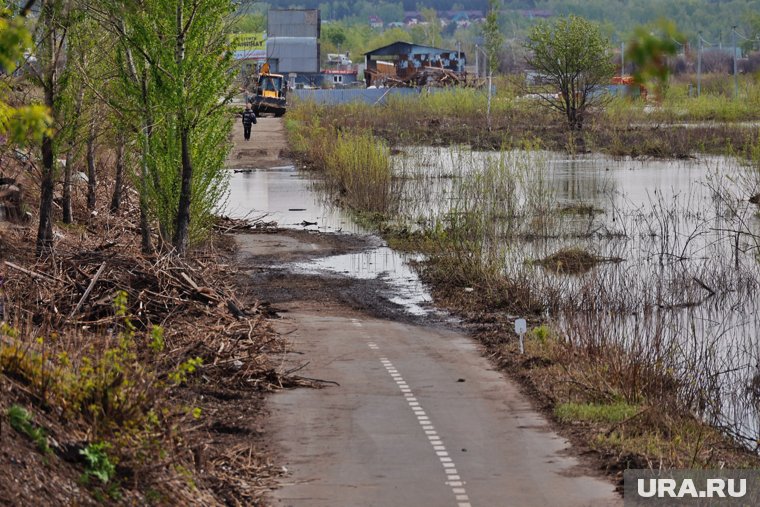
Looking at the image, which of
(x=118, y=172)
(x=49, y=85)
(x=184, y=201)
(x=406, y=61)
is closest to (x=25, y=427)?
(x=184, y=201)

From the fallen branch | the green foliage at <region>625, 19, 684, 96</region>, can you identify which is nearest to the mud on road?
the fallen branch

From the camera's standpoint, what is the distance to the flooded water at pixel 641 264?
56.6 ft

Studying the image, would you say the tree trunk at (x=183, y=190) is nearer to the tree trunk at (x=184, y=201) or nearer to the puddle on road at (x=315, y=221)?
the tree trunk at (x=184, y=201)

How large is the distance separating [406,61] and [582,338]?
10612 cm

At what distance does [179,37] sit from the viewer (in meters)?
21.6

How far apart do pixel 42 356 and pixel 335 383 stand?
5522mm

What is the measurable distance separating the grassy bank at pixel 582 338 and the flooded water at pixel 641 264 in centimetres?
8

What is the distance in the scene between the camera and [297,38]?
433ft

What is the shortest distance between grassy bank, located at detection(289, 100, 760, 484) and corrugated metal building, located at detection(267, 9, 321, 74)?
319ft

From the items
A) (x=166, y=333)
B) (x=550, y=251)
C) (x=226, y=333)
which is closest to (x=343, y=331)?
(x=226, y=333)

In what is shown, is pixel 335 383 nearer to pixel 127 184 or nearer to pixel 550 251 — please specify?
pixel 550 251

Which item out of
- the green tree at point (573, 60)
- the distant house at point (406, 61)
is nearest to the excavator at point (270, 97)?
the green tree at point (573, 60)

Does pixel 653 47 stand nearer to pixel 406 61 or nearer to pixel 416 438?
pixel 416 438

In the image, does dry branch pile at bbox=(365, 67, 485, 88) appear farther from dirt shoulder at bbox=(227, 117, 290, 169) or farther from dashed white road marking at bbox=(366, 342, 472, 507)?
dashed white road marking at bbox=(366, 342, 472, 507)
